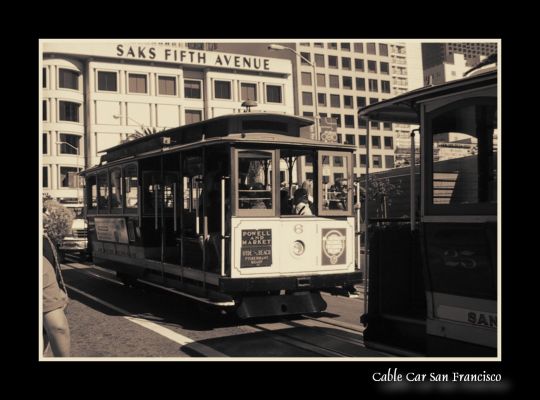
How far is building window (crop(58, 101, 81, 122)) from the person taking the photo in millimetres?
50500

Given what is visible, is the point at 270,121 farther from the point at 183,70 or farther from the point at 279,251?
the point at 183,70

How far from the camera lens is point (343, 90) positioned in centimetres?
8356

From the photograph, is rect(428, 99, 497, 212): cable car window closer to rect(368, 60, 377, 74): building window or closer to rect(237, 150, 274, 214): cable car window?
rect(237, 150, 274, 214): cable car window

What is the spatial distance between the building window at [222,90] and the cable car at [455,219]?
5127 centimetres

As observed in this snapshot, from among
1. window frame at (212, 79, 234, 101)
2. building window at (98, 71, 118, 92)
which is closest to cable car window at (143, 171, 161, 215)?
building window at (98, 71, 118, 92)

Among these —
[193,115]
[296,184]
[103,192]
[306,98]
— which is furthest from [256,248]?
→ [306,98]

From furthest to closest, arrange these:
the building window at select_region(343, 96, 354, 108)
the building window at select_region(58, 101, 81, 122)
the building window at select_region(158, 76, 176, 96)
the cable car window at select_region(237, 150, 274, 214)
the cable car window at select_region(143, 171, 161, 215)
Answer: the building window at select_region(343, 96, 354, 108) → the building window at select_region(158, 76, 176, 96) → the building window at select_region(58, 101, 81, 122) → the cable car window at select_region(143, 171, 161, 215) → the cable car window at select_region(237, 150, 274, 214)

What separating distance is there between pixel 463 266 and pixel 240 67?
53.9m

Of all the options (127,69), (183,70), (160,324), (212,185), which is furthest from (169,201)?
(183,70)

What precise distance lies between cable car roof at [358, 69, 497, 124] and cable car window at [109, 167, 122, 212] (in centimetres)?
737

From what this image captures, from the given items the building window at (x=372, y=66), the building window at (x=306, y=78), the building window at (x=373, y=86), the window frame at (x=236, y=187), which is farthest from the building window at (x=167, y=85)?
the window frame at (x=236, y=187)

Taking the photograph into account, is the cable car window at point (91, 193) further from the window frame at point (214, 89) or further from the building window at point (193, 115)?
the window frame at point (214, 89)

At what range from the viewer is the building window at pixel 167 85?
53.6 meters
